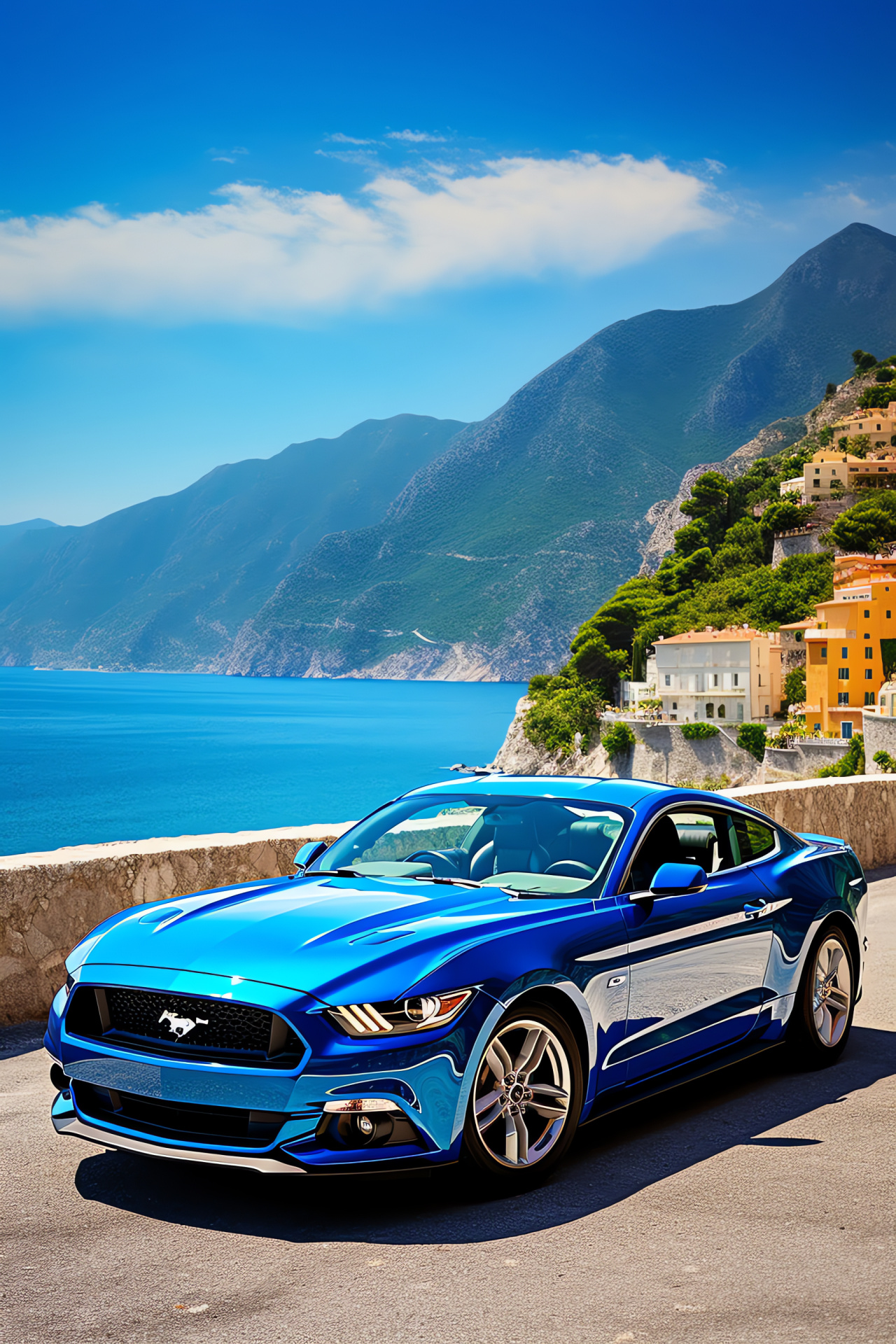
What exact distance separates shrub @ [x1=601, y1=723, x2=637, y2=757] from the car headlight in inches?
3769

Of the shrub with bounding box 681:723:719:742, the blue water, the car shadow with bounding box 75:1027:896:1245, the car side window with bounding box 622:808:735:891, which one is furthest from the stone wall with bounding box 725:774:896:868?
the shrub with bounding box 681:723:719:742

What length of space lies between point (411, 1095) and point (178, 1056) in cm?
→ 74

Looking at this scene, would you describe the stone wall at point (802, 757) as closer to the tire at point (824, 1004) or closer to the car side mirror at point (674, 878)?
the tire at point (824, 1004)

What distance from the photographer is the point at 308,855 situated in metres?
5.37

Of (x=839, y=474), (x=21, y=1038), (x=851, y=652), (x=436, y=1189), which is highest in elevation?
(x=839, y=474)

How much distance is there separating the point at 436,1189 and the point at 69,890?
10.7ft

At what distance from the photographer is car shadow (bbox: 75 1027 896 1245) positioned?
12.1 ft

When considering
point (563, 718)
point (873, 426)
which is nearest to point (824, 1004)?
point (563, 718)

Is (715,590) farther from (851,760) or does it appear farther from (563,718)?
(851,760)

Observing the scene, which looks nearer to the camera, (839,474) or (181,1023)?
(181,1023)

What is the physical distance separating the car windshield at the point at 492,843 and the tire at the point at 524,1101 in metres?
0.64

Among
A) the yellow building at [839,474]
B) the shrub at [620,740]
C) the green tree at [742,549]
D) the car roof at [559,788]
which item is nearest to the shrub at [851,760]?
the shrub at [620,740]

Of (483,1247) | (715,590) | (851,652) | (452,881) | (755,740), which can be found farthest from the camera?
(715,590)

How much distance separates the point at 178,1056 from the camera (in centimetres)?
372
